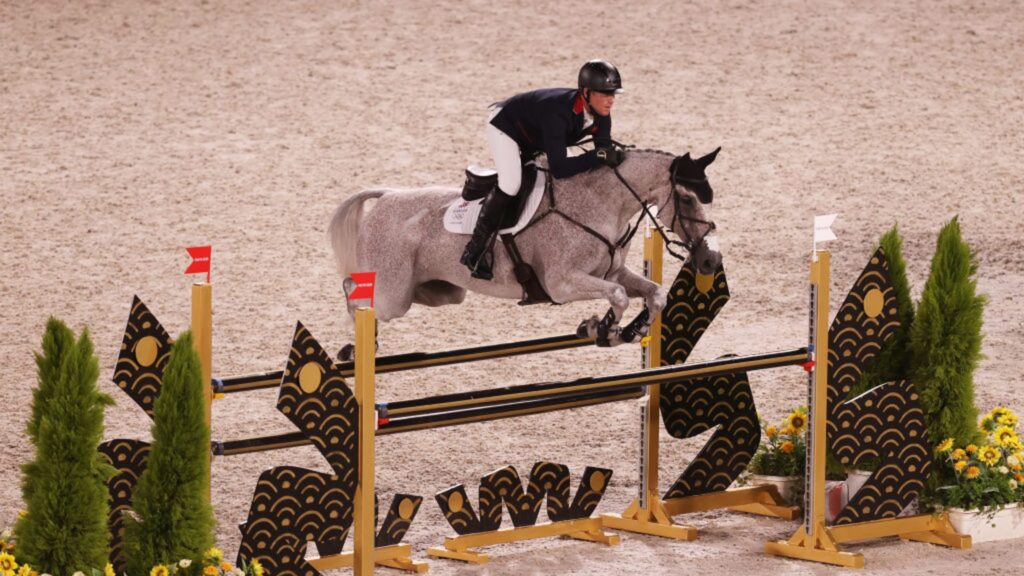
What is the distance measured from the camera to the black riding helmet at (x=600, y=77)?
7.34 meters

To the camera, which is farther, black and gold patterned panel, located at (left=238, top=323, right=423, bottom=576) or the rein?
the rein

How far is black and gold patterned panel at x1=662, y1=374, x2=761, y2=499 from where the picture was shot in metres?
8.67

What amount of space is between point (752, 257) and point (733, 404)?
545 centimetres

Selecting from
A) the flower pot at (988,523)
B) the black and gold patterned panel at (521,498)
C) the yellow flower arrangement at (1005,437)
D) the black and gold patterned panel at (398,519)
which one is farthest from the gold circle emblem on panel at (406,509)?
the yellow flower arrangement at (1005,437)

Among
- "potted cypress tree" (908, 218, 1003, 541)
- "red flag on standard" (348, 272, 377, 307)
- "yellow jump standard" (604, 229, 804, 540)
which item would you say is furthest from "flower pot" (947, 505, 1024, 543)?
"red flag on standard" (348, 272, 377, 307)

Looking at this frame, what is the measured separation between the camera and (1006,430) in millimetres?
8492

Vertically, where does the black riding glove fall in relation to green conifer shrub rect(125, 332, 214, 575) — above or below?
above

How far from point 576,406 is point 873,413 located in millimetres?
1435

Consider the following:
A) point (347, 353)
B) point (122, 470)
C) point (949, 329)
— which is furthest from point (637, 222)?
point (122, 470)

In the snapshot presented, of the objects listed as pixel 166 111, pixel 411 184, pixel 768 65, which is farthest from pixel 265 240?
pixel 768 65

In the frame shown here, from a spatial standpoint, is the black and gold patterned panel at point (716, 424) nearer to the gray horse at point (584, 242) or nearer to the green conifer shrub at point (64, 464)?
the gray horse at point (584, 242)

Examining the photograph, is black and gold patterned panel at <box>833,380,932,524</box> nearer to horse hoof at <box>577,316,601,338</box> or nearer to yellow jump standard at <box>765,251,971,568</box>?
yellow jump standard at <box>765,251,971,568</box>

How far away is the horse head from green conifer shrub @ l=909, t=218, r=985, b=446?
1.35 m

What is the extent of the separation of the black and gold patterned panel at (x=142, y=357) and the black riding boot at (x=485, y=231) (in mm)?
1441
